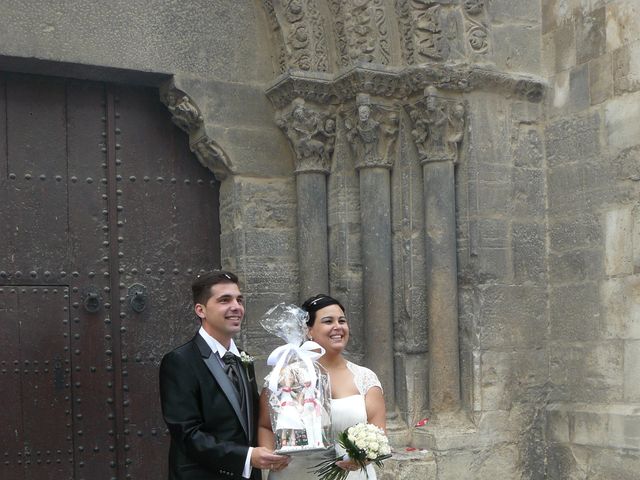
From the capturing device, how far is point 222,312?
3.91 metres

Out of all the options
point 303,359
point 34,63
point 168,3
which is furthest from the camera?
point 168,3

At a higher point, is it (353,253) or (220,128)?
(220,128)

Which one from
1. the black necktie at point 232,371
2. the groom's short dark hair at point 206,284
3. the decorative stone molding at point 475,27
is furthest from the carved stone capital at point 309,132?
the black necktie at point 232,371

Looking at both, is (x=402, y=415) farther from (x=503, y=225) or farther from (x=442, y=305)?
(x=503, y=225)

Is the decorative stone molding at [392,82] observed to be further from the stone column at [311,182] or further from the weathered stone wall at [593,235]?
the weathered stone wall at [593,235]

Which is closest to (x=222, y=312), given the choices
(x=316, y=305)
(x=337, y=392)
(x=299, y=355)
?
(x=299, y=355)

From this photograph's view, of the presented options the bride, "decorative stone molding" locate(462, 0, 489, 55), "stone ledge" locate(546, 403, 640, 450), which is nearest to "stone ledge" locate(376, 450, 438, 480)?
"stone ledge" locate(546, 403, 640, 450)

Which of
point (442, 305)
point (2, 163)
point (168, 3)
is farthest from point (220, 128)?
point (442, 305)

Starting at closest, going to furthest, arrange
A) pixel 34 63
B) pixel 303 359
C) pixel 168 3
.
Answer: pixel 303 359 → pixel 34 63 → pixel 168 3

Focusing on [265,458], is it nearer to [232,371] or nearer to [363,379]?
[232,371]

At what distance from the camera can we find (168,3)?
6.07 metres

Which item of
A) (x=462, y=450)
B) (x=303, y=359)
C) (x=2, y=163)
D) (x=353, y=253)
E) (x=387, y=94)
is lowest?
(x=462, y=450)

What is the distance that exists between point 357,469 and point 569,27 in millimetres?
3267

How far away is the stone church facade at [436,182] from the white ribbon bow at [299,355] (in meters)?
1.95
